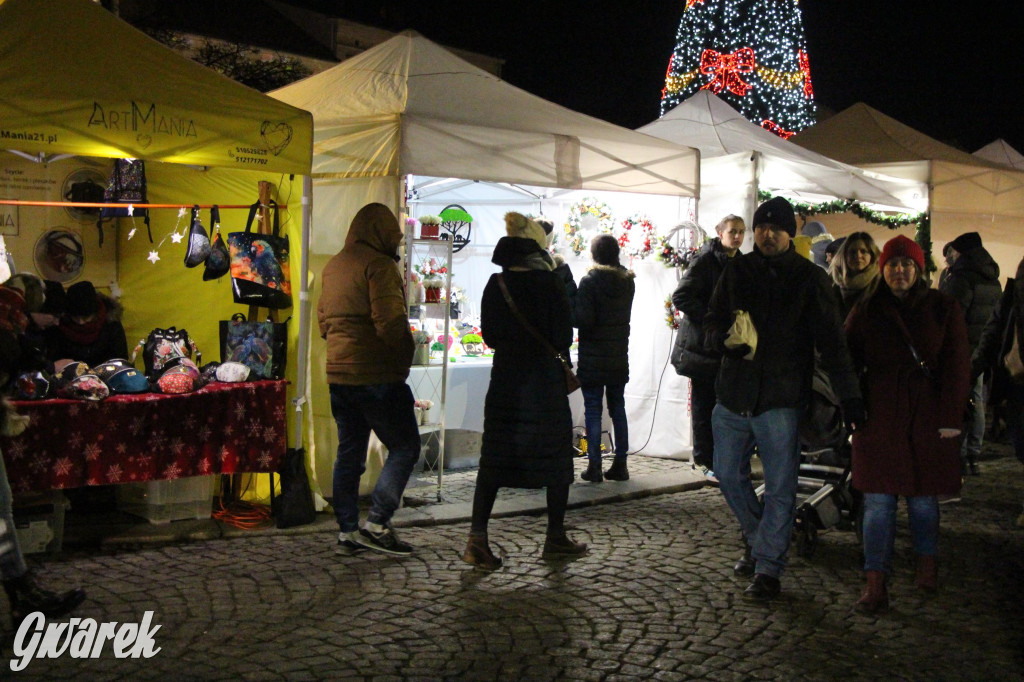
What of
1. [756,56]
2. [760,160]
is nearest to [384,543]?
[760,160]

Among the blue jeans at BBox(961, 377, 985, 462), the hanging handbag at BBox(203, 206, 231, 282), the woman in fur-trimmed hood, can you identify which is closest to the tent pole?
the hanging handbag at BBox(203, 206, 231, 282)

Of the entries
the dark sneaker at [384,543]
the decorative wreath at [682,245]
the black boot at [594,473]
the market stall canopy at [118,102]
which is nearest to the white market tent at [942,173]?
the decorative wreath at [682,245]

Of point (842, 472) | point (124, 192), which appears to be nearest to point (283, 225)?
point (124, 192)

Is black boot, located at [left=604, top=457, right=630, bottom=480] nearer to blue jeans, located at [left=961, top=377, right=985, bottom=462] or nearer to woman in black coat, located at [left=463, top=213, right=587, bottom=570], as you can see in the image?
woman in black coat, located at [left=463, top=213, right=587, bottom=570]

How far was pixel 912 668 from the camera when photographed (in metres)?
3.78

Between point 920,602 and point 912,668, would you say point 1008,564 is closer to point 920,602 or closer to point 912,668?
point 920,602

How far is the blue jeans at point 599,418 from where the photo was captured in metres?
7.24

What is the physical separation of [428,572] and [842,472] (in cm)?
257

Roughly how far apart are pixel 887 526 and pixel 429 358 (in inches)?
140

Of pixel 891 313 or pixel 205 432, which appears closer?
pixel 891 313

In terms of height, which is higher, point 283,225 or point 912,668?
point 283,225

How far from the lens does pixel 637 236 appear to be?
8289mm

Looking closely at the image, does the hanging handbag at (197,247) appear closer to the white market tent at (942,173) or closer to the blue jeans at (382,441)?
the blue jeans at (382,441)

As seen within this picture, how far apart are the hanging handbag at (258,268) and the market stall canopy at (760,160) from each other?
4171 millimetres
